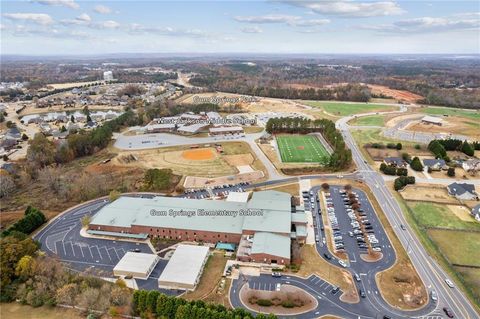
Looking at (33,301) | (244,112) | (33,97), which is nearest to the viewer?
(33,301)

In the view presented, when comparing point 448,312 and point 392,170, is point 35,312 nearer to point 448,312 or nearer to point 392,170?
point 448,312

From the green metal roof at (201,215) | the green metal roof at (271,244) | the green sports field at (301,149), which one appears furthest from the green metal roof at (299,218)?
the green sports field at (301,149)

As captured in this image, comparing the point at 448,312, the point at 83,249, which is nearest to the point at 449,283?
the point at 448,312

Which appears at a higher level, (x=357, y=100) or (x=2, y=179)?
(x=357, y=100)

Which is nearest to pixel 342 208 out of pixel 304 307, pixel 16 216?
pixel 304 307

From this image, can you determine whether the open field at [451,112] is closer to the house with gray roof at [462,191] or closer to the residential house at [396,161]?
the residential house at [396,161]

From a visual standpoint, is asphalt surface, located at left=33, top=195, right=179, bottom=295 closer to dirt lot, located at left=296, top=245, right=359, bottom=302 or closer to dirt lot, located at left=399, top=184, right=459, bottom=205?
dirt lot, located at left=296, top=245, right=359, bottom=302

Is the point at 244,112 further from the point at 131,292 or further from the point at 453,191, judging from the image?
the point at 131,292
